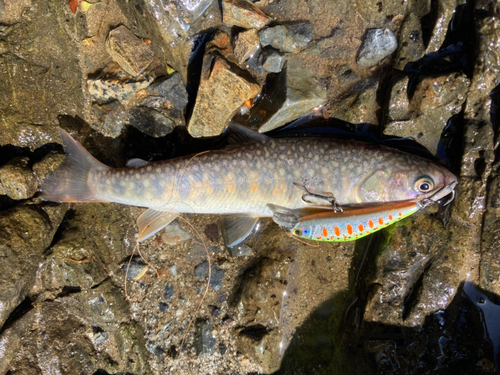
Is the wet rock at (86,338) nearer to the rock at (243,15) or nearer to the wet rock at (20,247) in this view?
the wet rock at (20,247)

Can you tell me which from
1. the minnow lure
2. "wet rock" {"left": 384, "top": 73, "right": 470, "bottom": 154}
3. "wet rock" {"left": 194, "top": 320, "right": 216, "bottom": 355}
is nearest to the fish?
the minnow lure

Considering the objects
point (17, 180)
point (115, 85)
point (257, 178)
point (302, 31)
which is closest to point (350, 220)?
point (257, 178)

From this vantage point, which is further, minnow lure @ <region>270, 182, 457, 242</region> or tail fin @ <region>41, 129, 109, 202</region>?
tail fin @ <region>41, 129, 109, 202</region>

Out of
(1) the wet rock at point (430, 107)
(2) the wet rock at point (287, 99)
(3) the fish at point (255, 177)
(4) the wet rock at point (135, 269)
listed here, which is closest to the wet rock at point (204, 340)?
(4) the wet rock at point (135, 269)

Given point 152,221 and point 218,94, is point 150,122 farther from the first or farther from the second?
point 152,221

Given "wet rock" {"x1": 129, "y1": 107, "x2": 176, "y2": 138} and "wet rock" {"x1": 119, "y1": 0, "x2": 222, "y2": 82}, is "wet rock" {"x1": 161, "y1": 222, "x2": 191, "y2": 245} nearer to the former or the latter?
"wet rock" {"x1": 129, "y1": 107, "x2": 176, "y2": 138}
